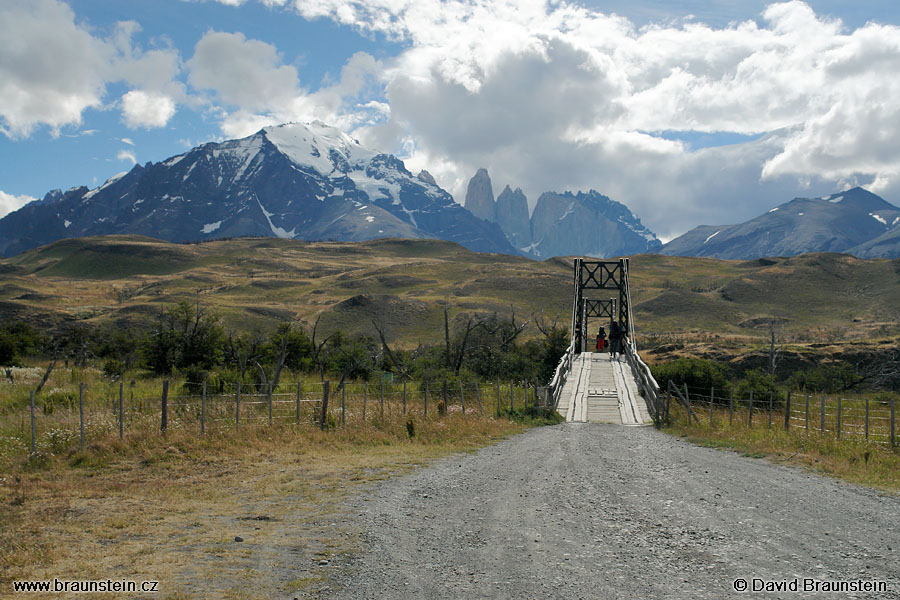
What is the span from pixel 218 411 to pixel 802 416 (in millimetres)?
18541

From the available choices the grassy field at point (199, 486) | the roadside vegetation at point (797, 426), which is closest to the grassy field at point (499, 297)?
the roadside vegetation at point (797, 426)

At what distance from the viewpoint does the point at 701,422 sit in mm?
21406

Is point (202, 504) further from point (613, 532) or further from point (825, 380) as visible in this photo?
point (825, 380)

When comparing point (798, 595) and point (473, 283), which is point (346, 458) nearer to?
point (798, 595)

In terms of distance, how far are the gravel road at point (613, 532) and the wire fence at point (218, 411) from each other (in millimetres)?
5448

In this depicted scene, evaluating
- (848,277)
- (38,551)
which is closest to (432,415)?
(38,551)

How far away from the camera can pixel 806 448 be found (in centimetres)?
1564

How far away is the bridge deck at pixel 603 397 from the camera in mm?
23547

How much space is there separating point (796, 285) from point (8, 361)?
10607 cm

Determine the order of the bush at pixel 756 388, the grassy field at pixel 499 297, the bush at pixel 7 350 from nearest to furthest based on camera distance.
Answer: the bush at pixel 756 388 < the bush at pixel 7 350 < the grassy field at pixel 499 297

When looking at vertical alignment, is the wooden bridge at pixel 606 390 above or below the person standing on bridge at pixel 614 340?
below

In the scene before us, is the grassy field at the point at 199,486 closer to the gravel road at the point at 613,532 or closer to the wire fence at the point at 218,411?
the wire fence at the point at 218,411

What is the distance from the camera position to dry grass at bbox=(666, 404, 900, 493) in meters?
12.8

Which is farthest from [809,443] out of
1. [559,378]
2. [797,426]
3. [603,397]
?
[559,378]
